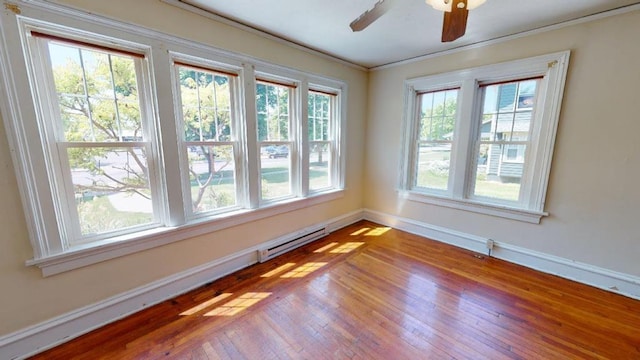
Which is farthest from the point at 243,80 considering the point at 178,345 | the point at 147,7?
the point at 178,345

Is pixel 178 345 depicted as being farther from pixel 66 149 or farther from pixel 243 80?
pixel 243 80

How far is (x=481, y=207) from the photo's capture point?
2926 millimetres

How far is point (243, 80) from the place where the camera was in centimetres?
238

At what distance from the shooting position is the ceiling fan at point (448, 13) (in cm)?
133

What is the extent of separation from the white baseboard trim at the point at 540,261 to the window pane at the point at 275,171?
1.90 metres

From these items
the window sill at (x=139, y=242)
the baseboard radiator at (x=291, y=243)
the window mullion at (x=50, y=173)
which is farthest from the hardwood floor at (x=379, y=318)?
the window mullion at (x=50, y=173)

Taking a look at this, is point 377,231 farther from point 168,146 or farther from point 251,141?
point 168,146

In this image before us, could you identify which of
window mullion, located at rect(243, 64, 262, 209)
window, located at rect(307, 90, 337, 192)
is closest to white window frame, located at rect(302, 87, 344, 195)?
window, located at rect(307, 90, 337, 192)

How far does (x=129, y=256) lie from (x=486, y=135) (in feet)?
12.4

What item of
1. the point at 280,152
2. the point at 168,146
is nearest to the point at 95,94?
the point at 168,146

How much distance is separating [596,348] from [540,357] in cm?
45

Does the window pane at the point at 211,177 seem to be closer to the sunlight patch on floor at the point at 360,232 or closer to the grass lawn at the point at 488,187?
the sunlight patch on floor at the point at 360,232

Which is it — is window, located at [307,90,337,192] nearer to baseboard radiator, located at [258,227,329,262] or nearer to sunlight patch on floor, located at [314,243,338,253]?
baseboard radiator, located at [258,227,329,262]

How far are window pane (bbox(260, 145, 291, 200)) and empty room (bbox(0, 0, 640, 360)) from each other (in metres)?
0.03
